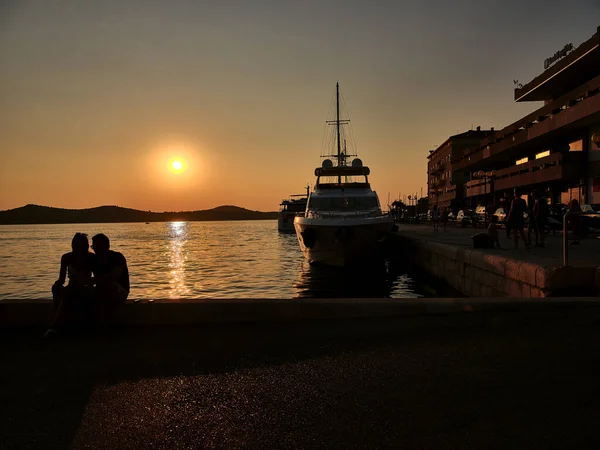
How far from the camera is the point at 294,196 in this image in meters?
76.8

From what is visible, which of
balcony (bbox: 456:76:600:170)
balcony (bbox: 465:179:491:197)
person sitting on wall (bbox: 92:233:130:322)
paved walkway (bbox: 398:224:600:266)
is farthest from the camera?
balcony (bbox: 465:179:491:197)

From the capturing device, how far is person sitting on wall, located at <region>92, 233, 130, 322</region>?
19.9 feet

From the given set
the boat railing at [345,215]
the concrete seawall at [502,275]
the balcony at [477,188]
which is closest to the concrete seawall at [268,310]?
the concrete seawall at [502,275]

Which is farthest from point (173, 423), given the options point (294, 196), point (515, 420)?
point (294, 196)

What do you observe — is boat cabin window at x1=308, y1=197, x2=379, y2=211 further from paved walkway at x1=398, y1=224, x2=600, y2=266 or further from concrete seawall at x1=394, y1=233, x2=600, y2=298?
paved walkway at x1=398, y1=224, x2=600, y2=266

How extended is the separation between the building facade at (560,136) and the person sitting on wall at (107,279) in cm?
2877

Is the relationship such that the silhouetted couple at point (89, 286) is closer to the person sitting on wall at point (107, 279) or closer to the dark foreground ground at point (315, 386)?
the person sitting on wall at point (107, 279)

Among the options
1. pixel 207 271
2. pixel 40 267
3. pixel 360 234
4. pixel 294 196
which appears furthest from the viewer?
pixel 294 196

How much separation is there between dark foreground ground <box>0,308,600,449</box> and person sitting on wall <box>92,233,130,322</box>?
1.38 ft

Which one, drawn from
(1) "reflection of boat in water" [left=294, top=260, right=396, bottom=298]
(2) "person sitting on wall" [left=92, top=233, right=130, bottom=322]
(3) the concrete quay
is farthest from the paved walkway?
(2) "person sitting on wall" [left=92, top=233, right=130, bottom=322]

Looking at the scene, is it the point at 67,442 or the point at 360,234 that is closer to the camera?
the point at 67,442

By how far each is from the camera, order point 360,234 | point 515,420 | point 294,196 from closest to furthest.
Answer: point 515,420, point 360,234, point 294,196

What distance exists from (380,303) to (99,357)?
3.29 metres

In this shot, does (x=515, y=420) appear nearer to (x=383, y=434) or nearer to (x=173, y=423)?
(x=383, y=434)
